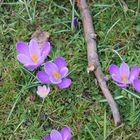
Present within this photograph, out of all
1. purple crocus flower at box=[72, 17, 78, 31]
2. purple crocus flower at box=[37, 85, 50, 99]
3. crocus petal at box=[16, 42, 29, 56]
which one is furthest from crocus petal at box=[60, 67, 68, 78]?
purple crocus flower at box=[72, 17, 78, 31]

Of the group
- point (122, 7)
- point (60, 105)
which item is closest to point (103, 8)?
point (122, 7)

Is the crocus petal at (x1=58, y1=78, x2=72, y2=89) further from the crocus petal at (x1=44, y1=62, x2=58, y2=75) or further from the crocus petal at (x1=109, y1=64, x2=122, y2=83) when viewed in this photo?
the crocus petal at (x1=109, y1=64, x2=122, y2=83)

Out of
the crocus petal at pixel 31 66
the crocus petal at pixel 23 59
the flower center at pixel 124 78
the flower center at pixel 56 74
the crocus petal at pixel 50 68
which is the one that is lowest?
the flower center at pixel 124 78

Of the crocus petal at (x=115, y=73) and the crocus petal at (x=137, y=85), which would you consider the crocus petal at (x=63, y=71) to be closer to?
the crocus petal at (x=115, y=73)

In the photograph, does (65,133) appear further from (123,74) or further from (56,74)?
(123,74)

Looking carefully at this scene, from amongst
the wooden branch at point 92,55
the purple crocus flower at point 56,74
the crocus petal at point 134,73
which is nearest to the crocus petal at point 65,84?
the purple crocus flower at point 56,74

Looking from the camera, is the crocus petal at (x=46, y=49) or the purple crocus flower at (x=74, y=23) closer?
the crocus petal at (x=46, y=49)
